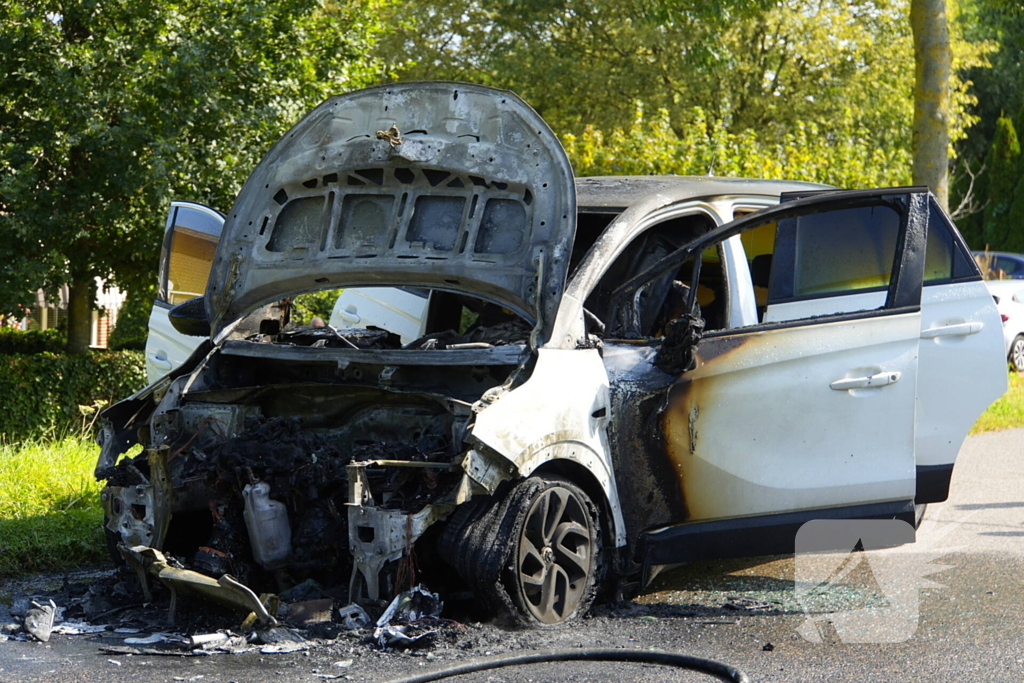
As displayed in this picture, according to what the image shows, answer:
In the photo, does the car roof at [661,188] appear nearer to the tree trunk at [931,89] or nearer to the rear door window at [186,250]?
the rear door window at [186,250]

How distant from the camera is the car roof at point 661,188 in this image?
5.27 m

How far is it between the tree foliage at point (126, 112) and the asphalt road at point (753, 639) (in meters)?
5.91

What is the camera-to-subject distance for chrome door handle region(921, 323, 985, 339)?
5.20 m

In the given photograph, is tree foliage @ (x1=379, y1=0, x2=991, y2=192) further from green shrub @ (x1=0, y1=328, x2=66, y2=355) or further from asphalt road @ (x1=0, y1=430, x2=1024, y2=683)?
asphalt road @ (x1=0, y1=430, x2=1024, y2=683)

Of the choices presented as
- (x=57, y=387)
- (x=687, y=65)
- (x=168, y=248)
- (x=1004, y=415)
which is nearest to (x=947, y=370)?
(x=168, y=248)

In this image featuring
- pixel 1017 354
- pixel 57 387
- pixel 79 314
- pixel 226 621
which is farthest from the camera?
pixel 1017 354

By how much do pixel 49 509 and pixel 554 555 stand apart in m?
3.57

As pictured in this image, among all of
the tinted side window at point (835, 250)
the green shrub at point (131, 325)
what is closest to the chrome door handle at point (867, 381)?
the tinted side window at point (835, 250)

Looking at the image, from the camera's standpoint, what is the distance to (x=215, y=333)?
5414 mm

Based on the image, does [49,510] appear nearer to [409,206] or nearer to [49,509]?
[49,509]

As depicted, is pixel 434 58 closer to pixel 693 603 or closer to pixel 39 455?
pixel 39 455

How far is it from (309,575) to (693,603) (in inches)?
67.3

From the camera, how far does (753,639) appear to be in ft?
14.4

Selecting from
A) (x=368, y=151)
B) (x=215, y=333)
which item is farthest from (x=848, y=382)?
(x=215, y=333)
